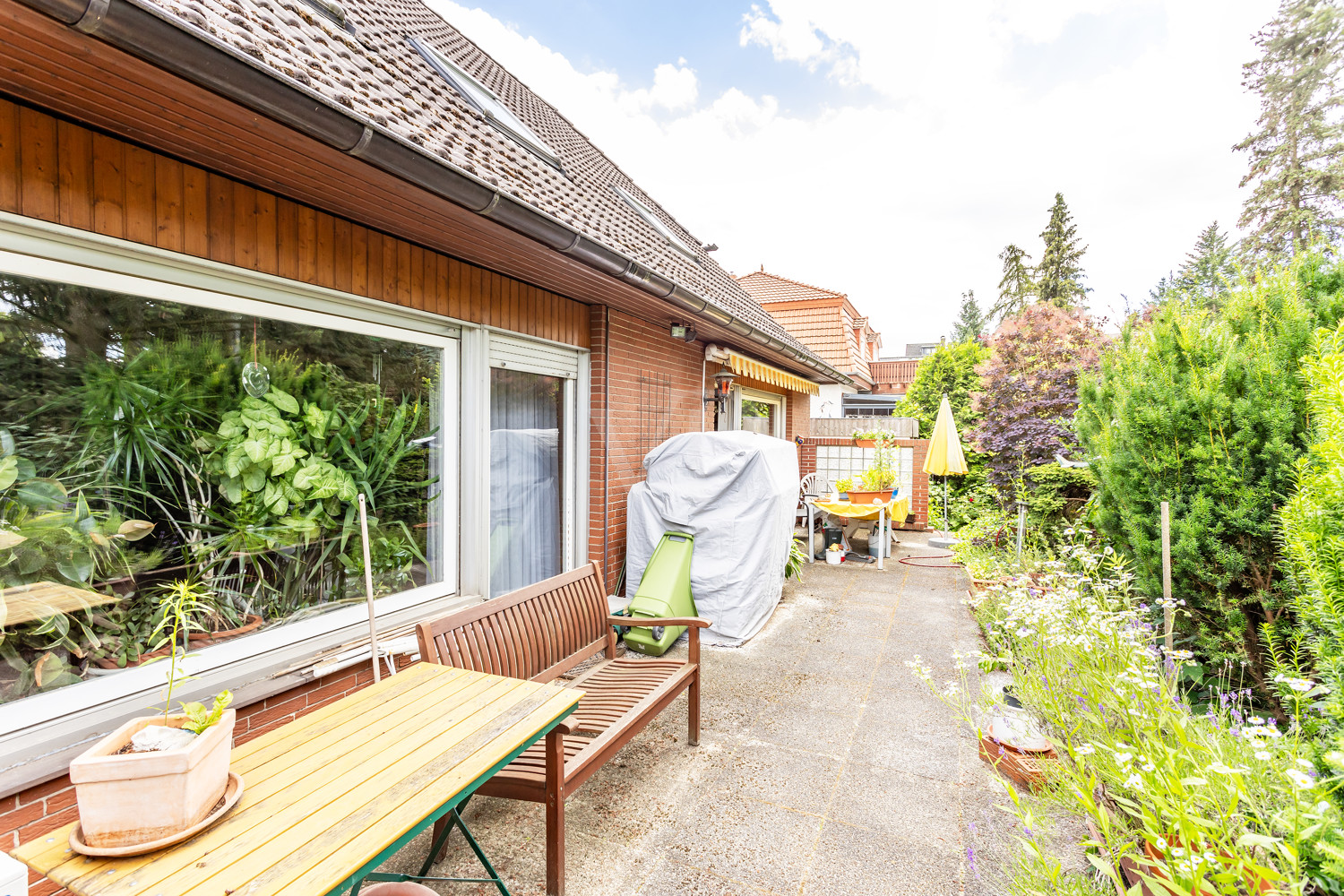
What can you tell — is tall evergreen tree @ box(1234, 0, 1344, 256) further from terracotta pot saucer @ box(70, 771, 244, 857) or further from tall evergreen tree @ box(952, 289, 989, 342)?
tall evergreen tree @ box(952, 289, 989, 342)

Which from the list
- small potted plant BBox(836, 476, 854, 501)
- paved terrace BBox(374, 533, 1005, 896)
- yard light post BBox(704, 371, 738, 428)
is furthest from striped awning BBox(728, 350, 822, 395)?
paved terrace BBox(374, 533, 1005, 896)

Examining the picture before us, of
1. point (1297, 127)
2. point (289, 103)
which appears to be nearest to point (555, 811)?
point (289, 103)

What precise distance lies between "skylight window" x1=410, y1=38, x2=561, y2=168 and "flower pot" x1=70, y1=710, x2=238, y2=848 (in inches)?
207

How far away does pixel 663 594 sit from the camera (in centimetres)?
498

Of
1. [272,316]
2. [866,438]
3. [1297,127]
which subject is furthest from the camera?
[1297,127]

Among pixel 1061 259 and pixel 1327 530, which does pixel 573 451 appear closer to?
pixel 1327 530

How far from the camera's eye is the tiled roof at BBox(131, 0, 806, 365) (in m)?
1.98

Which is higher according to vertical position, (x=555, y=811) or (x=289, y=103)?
(x=289, y=103)

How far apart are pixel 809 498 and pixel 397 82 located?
8280 mm

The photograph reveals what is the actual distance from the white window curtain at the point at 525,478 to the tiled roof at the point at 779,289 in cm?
1420

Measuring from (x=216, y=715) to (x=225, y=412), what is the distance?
6.49 feet

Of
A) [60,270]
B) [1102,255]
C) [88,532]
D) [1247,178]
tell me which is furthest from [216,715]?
[1102,255]

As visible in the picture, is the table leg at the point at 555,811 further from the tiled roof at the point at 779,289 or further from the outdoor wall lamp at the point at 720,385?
the tiled roof at the point at 779,289

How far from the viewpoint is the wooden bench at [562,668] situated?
237 centimetres
